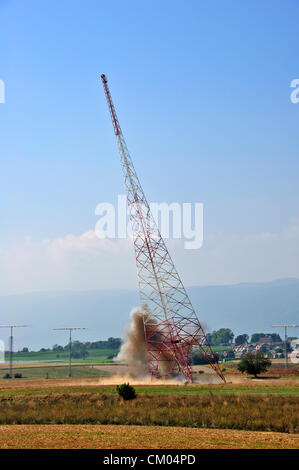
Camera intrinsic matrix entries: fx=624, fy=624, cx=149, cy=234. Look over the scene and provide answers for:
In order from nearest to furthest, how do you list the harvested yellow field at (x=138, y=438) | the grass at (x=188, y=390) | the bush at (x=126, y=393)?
1. the harvested yellow field at (x=138, y=438)
2. the bush at (x=126, y=393)
3. the grass at (x=188, y=390)

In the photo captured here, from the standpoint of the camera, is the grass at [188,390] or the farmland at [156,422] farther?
the grass at [188,390]

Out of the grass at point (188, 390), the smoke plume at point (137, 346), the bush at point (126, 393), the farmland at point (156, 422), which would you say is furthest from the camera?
the smoke plume at point (137, 346)

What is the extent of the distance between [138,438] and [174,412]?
10.8 metres

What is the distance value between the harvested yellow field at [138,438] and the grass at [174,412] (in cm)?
222

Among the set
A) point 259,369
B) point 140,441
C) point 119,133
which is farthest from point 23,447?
point 259,369

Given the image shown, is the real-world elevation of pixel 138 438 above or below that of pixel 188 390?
above

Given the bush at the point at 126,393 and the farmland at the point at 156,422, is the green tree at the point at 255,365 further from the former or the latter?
the farmland at the point at 156,422

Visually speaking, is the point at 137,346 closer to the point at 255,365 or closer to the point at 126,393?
the point at 255,365

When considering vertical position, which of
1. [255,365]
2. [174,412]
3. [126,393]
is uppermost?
[174,412]

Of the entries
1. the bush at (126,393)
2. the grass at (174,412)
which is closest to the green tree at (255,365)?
the bush at (126,393)

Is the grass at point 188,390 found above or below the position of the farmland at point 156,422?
below

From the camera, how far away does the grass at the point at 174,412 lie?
43375 mm

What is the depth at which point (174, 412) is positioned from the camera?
158ft

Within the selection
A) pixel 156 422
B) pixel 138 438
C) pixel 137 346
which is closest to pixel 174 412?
pixel 156 422
